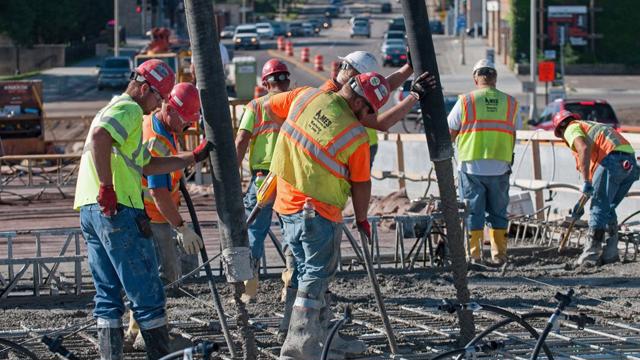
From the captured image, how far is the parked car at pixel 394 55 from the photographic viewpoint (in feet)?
213

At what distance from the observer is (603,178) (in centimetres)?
1405

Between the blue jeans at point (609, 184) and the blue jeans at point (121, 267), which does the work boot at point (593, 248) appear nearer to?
the blue jeans at point (609, 184)

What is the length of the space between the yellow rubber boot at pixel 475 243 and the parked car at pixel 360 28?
75071 millimetres

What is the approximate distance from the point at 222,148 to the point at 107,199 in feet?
2.74

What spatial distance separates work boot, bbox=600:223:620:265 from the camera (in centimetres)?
1409

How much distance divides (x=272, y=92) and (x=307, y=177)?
3.05 metres

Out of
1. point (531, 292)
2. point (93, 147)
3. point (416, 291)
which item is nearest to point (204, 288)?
point (416, 291)

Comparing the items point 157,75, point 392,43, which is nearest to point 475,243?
point 157,75

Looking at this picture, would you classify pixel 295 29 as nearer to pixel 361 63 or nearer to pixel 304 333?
pixel 361 63

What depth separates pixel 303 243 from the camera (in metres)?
8.84

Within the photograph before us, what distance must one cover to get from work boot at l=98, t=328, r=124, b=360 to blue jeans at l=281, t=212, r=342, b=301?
3.92 ft

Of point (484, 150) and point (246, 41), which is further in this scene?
point (246, 41)

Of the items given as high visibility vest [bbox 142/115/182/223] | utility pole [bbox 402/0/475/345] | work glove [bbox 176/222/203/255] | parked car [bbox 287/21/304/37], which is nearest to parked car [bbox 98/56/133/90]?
parked car [bbox 287/21/304/37]

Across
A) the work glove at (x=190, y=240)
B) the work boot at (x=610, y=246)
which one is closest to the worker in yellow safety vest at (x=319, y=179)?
the work glove at (x=190, y=240)
